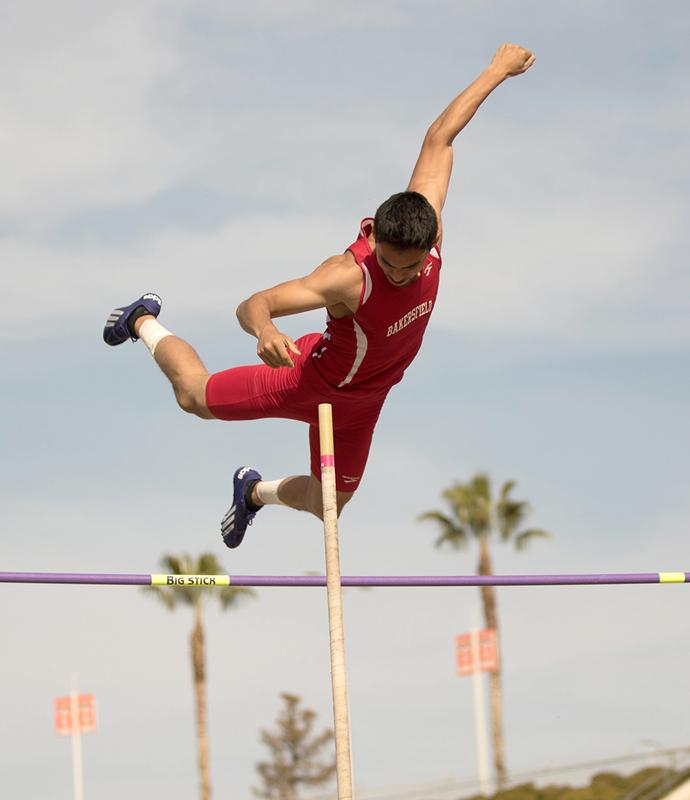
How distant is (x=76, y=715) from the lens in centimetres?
3806

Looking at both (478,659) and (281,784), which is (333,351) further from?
(281,784)

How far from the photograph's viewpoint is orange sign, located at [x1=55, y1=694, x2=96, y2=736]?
3800cm

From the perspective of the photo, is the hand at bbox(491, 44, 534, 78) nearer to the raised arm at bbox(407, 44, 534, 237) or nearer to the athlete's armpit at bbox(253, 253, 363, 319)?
the raised arm at bbox(407, 44, 534, 237)

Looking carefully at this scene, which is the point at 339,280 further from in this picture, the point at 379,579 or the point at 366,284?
the point at 379,579

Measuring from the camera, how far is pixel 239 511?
29.0ft

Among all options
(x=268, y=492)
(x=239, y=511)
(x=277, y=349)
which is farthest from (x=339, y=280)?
(x=239, y=511)

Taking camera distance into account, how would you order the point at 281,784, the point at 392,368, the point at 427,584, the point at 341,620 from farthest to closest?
1. the point at 281,784
2. the point at 427,584
3. the point at 392,368
4. the point at 341,620

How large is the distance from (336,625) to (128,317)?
9.63ft

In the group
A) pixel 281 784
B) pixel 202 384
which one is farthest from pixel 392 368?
pixel 281 784

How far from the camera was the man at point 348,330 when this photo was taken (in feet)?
20.3

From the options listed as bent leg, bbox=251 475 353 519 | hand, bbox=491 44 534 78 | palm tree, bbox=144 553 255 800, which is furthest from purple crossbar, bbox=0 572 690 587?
palm tree, bbox=144 553 255 800

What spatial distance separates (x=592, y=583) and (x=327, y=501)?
2.80 m

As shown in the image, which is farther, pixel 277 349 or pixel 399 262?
pixel 399 262

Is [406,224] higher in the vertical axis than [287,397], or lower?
higher
